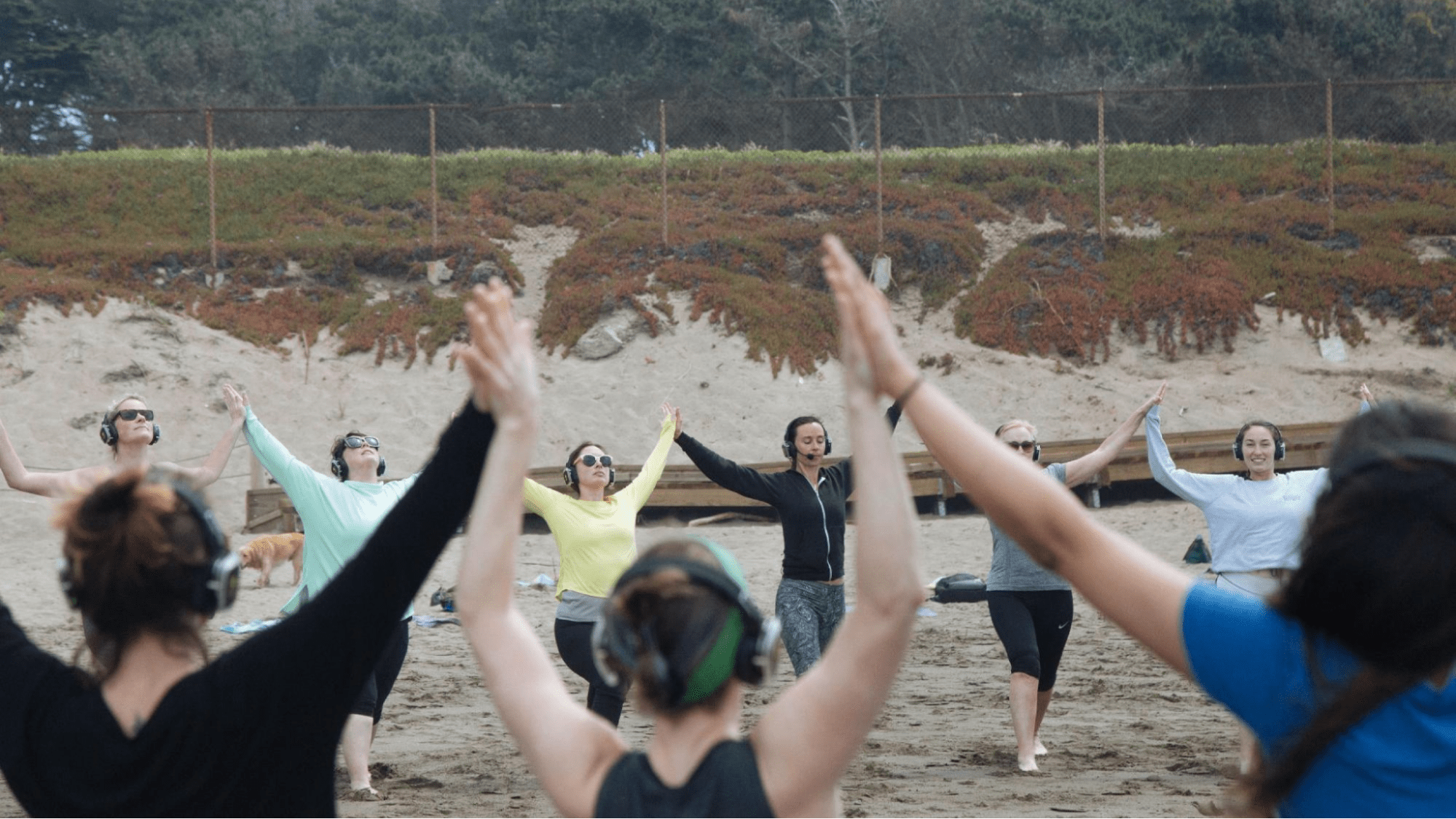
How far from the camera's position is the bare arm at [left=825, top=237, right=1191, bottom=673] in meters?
1.98

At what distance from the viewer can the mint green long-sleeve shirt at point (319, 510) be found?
7090mm

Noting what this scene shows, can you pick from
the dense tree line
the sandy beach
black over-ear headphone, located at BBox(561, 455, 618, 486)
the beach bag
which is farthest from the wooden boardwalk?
the dense tree line

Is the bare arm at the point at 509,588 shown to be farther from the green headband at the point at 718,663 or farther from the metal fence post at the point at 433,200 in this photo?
the metal fence post at the point at 433,200

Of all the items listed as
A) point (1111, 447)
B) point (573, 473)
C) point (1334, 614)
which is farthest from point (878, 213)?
point (1334, 614)

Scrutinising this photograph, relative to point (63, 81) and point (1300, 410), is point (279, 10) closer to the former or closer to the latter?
point (63, 81)

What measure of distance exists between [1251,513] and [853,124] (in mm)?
29048

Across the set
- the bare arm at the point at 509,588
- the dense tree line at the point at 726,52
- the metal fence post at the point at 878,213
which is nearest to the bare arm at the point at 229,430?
the bare arm at the point at 509,588

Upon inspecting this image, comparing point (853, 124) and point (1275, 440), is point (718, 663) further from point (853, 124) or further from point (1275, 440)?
point (853, 124)

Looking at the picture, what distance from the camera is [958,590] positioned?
49.5 feet

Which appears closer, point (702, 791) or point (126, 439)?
point (702, 791)

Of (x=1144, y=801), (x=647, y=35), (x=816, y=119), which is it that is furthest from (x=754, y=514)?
(x=647, y=35)

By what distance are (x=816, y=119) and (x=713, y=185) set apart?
11078mm

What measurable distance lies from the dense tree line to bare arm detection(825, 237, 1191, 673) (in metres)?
36.5

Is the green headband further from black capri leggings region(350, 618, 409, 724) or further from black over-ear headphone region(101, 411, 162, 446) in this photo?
black over-ear headphone region(101, 411, 162, 446)
